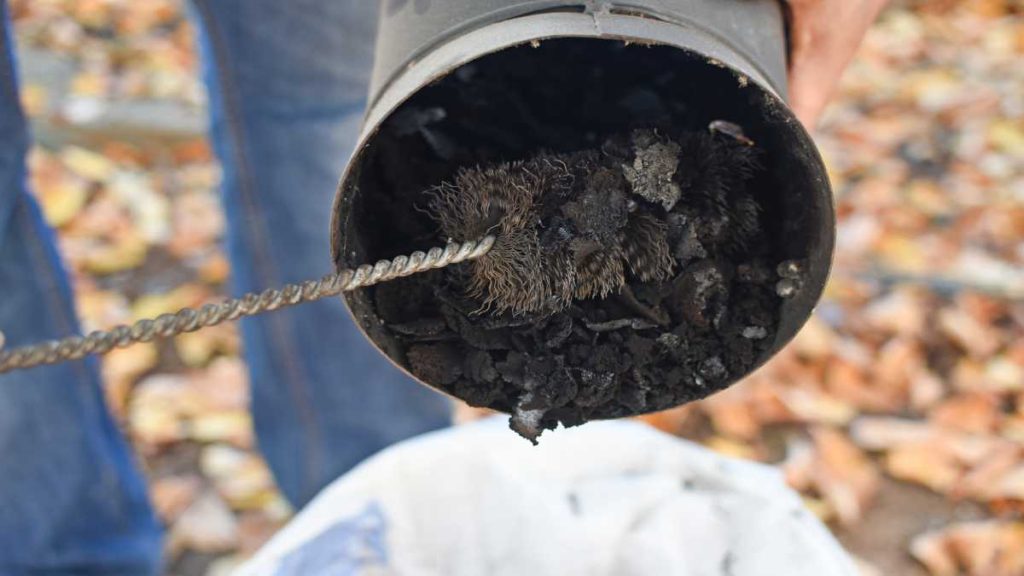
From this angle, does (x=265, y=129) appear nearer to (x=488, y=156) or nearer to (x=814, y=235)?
(x=488, y=156)

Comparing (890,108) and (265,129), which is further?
(890,108)

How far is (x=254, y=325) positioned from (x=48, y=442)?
0.39 meters

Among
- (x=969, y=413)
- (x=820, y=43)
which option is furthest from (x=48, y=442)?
(x=969, y=413)

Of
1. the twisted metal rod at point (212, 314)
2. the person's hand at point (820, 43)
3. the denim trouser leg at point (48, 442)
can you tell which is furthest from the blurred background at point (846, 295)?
the twisted metal rod at point (212, 314)

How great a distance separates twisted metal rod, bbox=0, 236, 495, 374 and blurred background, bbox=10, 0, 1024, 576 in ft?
4.00

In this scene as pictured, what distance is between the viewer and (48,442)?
1.56m

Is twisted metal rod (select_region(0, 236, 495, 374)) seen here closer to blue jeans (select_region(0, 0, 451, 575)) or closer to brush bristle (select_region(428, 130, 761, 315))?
brush bristle (select_region(428, 130, 761, 315))

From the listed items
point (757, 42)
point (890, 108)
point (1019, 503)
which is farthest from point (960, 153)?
point (757, 42)

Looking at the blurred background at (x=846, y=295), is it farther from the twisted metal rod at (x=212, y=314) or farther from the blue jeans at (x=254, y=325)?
the twisted metal rod at (x=212, y=314)

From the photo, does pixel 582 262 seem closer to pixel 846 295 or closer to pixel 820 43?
pixel 820 43

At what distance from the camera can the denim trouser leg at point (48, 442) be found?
1.41 metres

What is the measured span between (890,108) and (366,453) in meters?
1.87

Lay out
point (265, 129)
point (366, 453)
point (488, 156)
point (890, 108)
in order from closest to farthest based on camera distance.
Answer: point (488, 156), point (265, 129), point (366, 453), point (890, 108)

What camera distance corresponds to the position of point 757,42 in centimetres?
85
